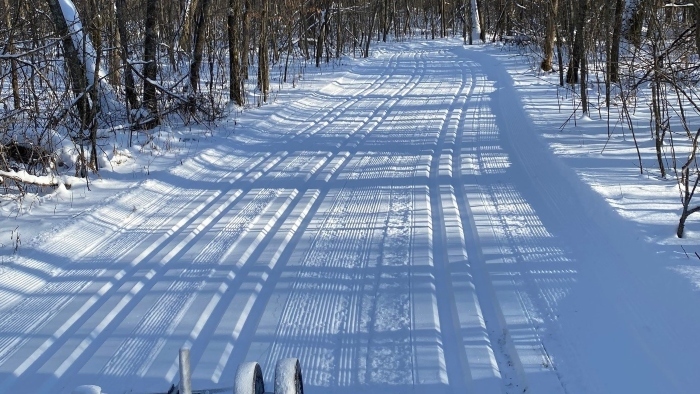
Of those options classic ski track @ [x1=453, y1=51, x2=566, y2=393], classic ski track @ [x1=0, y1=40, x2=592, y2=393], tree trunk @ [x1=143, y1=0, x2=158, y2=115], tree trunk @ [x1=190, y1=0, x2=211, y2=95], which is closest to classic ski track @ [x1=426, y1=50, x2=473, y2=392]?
classic ski track @ [x1=0, y1=40, x2=592, y2=393]

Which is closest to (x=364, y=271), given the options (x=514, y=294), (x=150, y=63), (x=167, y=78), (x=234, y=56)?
(x=514, y=294)

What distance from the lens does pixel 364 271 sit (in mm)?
6270

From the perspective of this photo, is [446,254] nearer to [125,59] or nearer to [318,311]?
[318,311]

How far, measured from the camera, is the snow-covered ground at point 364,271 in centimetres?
457

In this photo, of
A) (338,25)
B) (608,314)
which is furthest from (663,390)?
(338,25)

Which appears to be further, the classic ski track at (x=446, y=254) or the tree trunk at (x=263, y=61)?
the tree trunk at (x=263, y=61)

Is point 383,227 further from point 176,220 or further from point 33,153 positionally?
point 33,153

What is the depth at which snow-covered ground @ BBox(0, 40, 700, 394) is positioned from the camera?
15.0 feet

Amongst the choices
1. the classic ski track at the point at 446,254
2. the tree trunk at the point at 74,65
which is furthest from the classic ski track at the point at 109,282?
the classic ski track at the point at 446,254

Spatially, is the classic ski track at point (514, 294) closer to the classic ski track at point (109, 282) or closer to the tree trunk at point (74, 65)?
the classic ski track at point (109, 282)

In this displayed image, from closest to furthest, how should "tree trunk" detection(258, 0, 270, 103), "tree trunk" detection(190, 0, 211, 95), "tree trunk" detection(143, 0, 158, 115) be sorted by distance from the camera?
1. "tree trunk" detection(143, 0, 158, 115)
2. "tree trunk" detection(190, 0, 211, 95)
3. "tree trunk" detection(258, 0, 270, 103)

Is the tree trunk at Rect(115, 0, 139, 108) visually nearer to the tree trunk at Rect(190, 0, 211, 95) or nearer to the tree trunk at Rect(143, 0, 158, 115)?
the tree trunk at Rect(143, 0, 158, 115)

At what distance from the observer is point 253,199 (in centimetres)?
869


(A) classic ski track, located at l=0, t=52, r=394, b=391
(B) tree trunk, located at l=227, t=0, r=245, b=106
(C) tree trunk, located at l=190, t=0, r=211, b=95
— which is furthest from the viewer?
(B) tree trunk, located at l=227, t=0, r=245, b=106
